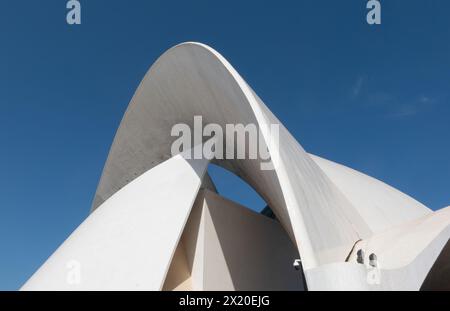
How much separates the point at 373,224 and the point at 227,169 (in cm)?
551

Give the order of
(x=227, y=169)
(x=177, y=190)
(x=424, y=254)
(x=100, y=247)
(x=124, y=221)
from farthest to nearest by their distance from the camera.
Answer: (x=227, y=169)
(x=177, y=190)
(x=124, y=221)
(x=100, y=247)
(x=424, y=254)

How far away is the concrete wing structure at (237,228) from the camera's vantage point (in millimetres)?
4645

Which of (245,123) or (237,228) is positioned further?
(237,228)

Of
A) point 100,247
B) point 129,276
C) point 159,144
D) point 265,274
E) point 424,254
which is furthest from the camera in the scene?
point 159,144

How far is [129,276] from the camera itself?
5.57 meters

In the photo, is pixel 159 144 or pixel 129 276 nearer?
pixel 129 276

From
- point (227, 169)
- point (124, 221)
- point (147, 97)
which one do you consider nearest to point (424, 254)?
point (124, 221)

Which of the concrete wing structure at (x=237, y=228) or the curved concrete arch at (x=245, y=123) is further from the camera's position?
the curved concrete arch at (x=245, y=123)

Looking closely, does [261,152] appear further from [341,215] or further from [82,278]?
[82,278]

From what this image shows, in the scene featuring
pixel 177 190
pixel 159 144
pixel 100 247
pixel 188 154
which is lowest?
pixel 100 247

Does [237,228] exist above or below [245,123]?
below

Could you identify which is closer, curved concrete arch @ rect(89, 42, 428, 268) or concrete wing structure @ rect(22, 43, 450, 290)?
concrete wing structure @ rect(22, 43, 450, 290)

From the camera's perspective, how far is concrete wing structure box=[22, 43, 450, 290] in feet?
15.2

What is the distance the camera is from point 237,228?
8062 mm
